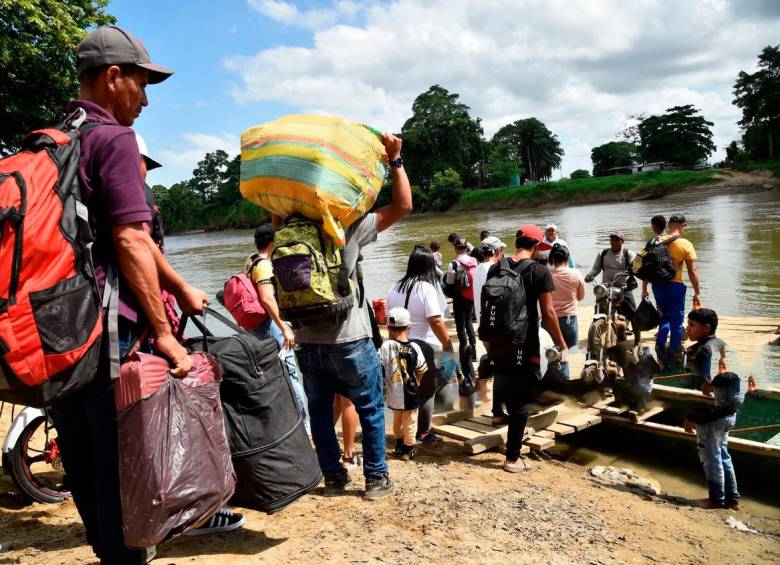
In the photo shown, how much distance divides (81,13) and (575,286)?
1416 centimetres

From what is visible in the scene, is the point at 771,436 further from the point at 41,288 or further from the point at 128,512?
the point at 41,288

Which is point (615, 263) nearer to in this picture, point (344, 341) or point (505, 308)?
point (505, 308)

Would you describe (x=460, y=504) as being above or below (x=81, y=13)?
below

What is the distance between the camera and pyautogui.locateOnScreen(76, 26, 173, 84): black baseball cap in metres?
2.08

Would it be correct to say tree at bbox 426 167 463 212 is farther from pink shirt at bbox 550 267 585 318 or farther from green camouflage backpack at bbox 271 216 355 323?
green camouflage backpack at bbox 271 216 355 323

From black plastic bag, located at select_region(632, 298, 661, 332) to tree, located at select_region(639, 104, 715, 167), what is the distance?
76.3 meters

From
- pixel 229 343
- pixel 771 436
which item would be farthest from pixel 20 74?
pixel 771 436

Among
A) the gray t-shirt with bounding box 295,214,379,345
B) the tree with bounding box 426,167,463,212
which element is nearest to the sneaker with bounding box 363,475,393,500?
the gray t-shirt with bounding box 295,214,379,345

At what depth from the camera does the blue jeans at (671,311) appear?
7496 millimetres

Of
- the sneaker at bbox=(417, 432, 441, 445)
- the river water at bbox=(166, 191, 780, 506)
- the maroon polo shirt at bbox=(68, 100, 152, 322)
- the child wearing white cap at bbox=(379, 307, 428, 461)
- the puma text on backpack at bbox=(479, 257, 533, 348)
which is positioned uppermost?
the maroon polo shirt at bbox=(68, 100, 152, 322)

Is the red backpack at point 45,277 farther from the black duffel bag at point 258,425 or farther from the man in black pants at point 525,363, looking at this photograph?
the man in black pants at point 525,363

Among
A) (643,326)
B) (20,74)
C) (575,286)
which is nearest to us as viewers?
(575,286)

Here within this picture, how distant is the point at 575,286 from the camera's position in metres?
6.73

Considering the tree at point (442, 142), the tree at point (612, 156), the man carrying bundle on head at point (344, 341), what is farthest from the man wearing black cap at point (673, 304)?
the tree at point (612, 156)
